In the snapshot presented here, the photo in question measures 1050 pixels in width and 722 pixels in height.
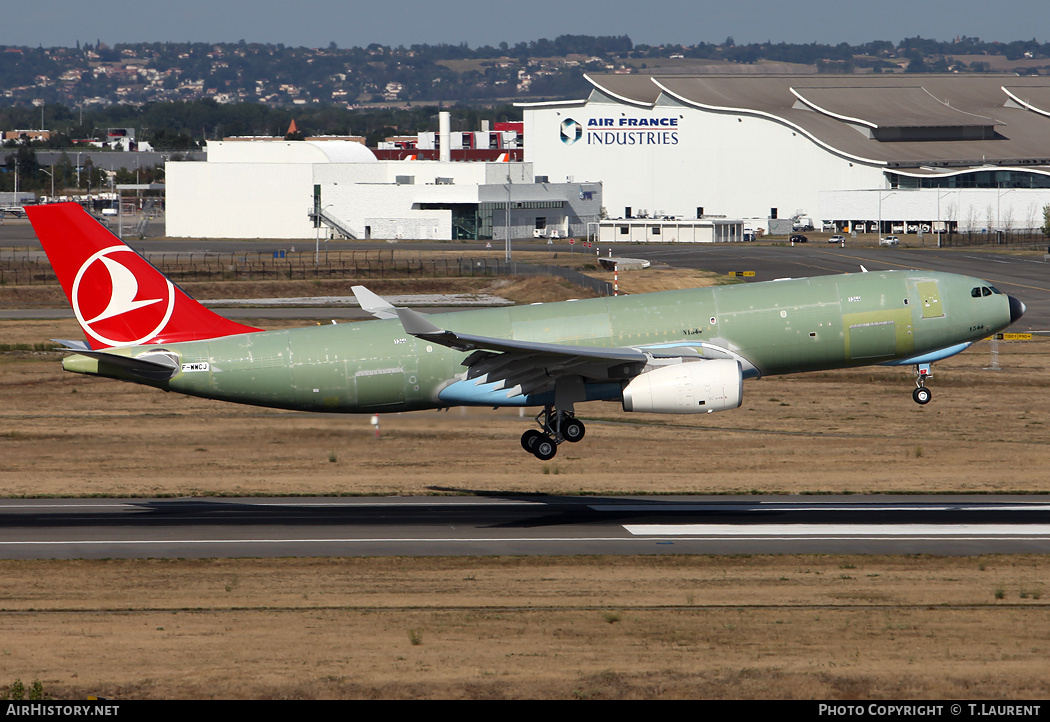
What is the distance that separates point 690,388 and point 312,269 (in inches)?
4061

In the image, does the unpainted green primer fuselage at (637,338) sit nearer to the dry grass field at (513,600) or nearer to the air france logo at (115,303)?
the air france logo at (115,303)

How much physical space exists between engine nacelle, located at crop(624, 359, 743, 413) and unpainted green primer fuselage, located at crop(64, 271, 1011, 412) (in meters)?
1.80

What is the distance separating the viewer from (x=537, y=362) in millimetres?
41656

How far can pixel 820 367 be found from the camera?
4300 cm

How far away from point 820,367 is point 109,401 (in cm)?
4400

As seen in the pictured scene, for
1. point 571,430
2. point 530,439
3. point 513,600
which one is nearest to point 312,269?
point 530,439

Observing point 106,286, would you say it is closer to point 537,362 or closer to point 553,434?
point 537,362

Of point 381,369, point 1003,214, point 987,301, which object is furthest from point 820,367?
point 1003,214

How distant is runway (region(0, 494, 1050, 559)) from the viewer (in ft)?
135

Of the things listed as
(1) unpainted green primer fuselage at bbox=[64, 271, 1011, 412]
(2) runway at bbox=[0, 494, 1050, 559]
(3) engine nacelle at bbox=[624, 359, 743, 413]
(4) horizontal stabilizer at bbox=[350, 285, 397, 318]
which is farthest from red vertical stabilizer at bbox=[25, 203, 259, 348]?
(3) engine nacelle at bbox=[624, 359, 743, 413]

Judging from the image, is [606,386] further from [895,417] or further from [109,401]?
[109,401]

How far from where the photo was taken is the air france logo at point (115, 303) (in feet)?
141

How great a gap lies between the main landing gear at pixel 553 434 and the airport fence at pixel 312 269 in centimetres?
7198

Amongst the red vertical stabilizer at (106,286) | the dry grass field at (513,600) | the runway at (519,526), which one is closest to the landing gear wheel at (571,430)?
the runway at (519,526)
